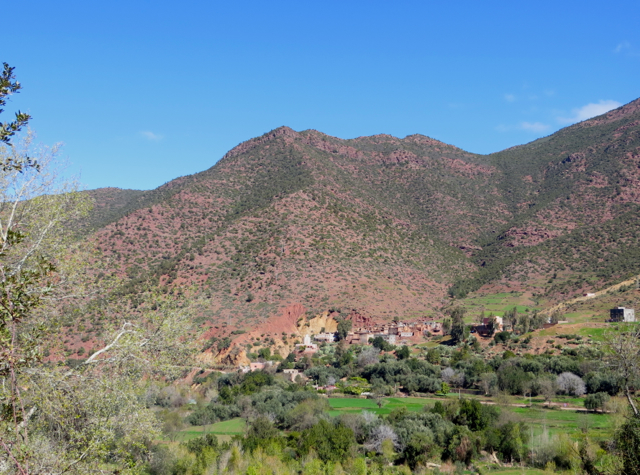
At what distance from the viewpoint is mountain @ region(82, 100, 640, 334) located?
70688mm

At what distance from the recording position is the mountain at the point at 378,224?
70.7 metres

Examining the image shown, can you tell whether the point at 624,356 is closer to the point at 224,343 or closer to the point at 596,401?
the point at 596,401

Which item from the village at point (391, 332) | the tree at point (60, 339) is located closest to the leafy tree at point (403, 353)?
the village at point (391, 332)

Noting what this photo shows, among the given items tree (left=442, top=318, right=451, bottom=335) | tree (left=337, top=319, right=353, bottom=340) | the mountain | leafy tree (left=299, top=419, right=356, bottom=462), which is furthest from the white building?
leafy tree (left=299, top=419, right=356, bottom=462)

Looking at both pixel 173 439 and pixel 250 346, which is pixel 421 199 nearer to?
pixel 250 346

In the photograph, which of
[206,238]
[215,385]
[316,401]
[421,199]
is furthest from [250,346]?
[421,199]

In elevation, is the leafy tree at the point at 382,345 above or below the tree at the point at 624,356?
below

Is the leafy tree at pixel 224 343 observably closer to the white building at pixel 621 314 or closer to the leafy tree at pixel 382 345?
the leafy tree at pixel 382 345

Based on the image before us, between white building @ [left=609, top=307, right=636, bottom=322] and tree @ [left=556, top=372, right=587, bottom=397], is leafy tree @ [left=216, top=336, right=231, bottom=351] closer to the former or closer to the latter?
tree @ [left=556, top=372, right=587, bottom=397]

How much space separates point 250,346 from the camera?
6022 centimetres

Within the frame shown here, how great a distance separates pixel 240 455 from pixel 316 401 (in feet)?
47.3

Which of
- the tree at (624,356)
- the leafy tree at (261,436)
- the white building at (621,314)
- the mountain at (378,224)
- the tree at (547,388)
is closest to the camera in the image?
the tree at (624,356)

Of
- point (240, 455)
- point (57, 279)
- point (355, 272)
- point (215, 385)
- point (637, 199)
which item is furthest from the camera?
point (637, 199)

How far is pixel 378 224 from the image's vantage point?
9388cm
